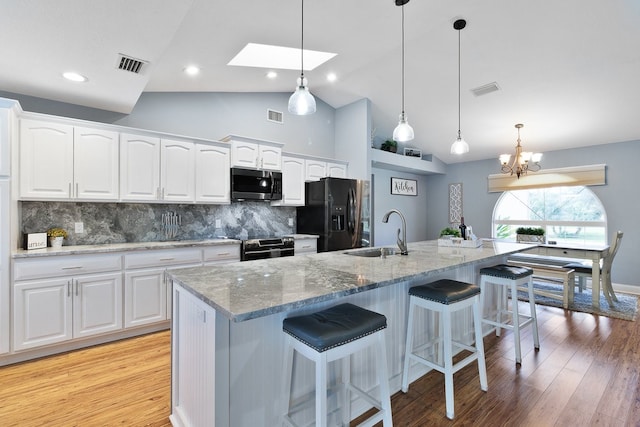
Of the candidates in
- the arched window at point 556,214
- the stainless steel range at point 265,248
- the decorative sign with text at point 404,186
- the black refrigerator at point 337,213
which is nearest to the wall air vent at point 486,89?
the black refrigerator at point 337,213

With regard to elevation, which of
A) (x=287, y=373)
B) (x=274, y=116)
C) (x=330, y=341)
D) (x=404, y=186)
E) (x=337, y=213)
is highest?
(x=274, y=116)

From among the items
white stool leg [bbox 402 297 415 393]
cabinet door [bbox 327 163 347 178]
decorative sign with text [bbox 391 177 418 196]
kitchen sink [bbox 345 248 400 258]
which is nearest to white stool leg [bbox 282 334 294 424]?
white stool leg [bbox 402 297 415 393]

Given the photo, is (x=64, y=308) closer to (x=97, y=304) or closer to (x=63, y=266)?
(x=97, y=304)

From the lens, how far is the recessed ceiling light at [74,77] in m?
2.43

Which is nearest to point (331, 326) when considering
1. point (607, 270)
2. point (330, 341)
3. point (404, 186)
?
point (330, 341)

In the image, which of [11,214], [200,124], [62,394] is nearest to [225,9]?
[200,124]

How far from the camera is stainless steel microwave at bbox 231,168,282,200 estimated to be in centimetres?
381

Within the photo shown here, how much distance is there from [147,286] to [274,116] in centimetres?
296

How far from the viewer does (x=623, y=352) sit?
265 cm

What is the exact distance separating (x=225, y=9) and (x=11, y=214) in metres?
2.40

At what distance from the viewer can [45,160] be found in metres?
2.70

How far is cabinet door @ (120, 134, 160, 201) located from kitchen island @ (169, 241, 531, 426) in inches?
77.0

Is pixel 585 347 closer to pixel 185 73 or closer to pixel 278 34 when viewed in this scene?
pixel 278 34

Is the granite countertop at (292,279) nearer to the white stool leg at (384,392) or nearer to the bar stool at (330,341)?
the bar stool at (330,341)
